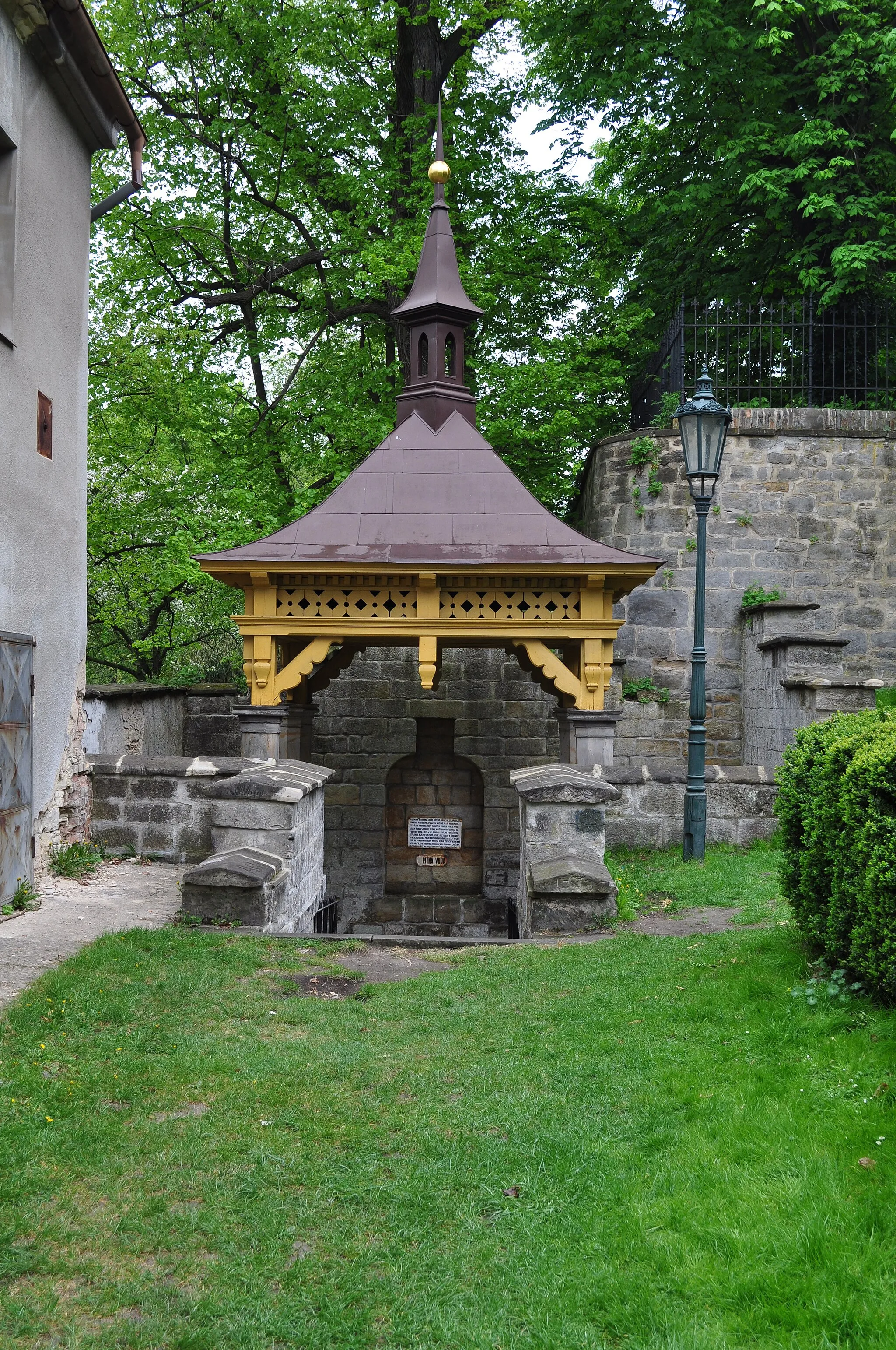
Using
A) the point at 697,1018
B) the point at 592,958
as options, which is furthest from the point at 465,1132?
the point at 592,958

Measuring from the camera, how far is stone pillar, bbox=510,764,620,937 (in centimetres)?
664

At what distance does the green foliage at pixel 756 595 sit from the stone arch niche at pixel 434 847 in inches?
142

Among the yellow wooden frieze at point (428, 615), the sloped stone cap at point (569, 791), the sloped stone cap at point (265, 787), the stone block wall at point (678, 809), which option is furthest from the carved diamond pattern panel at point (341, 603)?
the stone block wall at point (678, 809)

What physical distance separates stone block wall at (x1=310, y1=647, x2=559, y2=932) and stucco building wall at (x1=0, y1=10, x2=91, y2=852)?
3.91 meters

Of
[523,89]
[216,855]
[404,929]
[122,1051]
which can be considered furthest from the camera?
[523,89]

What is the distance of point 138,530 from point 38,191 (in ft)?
29.8

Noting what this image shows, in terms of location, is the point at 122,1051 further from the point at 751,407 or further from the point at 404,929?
the point at 751,407

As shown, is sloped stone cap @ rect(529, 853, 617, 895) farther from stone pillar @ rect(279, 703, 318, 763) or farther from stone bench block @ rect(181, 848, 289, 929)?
stone pillar @ rect(279, 703, 318, 763)

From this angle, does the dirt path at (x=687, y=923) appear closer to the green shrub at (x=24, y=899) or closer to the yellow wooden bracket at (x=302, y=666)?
the yellow wooden bracket at (x=302, y=666)

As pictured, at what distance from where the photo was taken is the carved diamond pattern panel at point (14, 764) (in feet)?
22.0

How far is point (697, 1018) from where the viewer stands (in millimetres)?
4336

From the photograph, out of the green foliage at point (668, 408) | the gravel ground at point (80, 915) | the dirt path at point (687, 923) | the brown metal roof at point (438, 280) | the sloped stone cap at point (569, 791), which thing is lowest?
the dirt path at point (687, 923)

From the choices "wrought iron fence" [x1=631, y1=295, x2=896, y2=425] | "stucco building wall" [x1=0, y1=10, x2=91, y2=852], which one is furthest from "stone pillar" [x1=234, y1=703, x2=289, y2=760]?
"wrought iron fence" [x1=631, y1=295, x2=896, y2=425]

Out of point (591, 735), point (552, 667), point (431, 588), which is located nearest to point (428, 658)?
point (431, 588)
